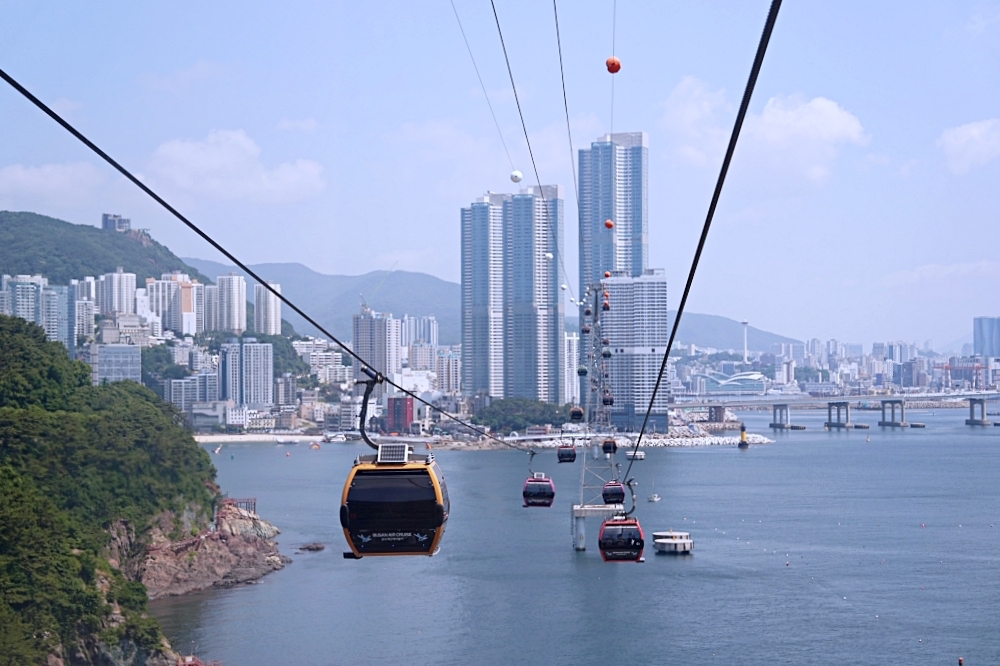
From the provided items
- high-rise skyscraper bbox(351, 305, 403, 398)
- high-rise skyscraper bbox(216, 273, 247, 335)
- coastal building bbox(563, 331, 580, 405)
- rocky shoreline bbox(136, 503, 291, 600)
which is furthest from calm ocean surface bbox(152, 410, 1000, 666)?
high-rise skyscraper bbox(216, 273, 247, 335)

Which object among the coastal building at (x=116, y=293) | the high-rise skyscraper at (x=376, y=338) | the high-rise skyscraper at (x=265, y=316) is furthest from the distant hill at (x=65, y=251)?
the high-rise skyscraper at (x=376, y=338)

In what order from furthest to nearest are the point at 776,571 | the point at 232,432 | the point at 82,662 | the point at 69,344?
1. the point at 69,344
2. the point at 232,432
3. the point at 776,571
4. the point at 82,662

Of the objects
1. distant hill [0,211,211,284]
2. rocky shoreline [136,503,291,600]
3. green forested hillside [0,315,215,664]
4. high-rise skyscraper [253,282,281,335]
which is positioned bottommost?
rocky shoreline [136,503,291,600]

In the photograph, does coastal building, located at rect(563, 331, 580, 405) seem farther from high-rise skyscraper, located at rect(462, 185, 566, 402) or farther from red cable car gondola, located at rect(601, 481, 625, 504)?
red cable car gondola, located at rect(601, 481, 625, 504)

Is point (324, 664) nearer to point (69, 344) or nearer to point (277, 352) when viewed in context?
point (69, 344)

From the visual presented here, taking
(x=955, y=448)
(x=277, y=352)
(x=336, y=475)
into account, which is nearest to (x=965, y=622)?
Answer: (x=336, y=475)
